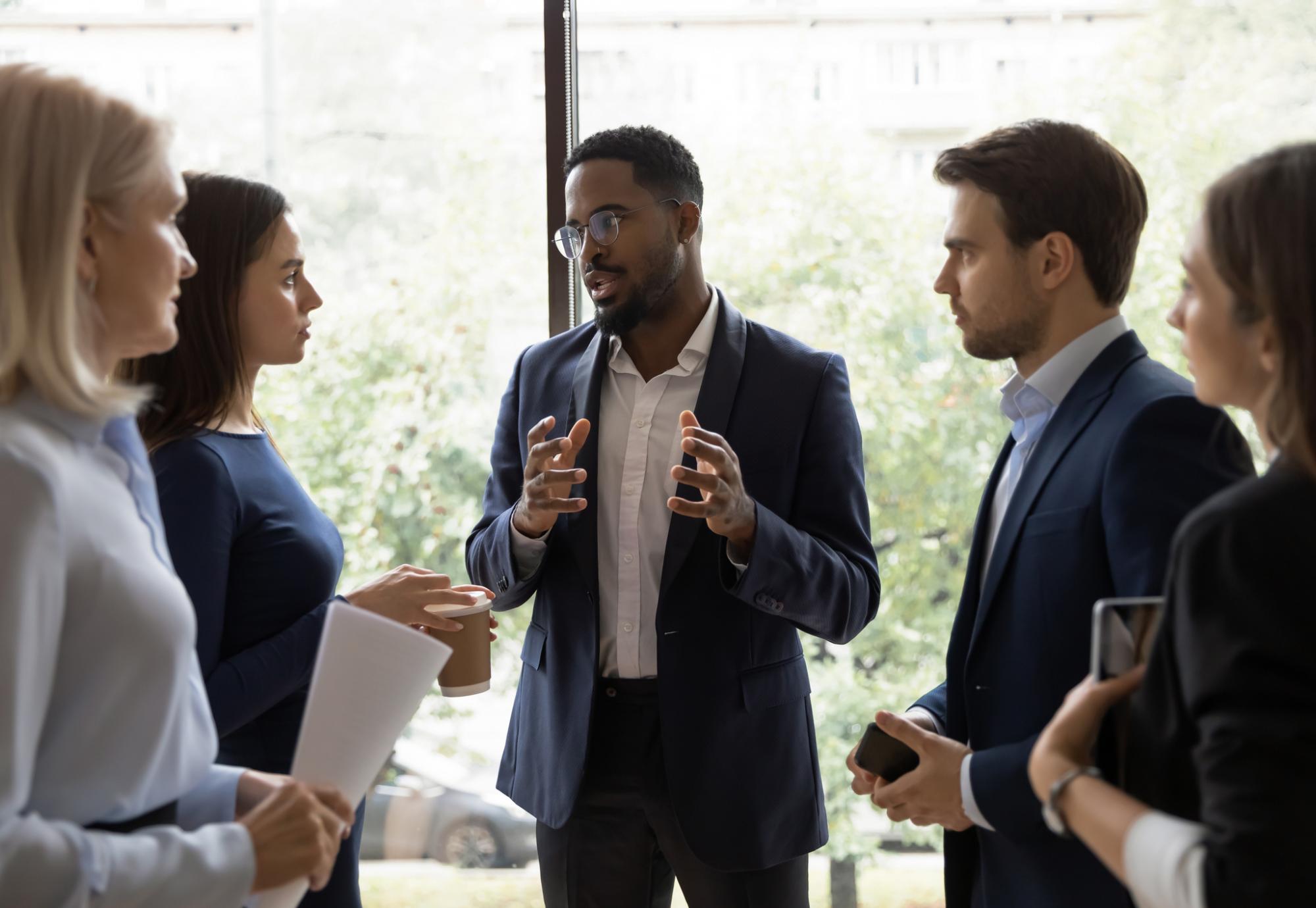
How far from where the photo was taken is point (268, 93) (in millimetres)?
3586

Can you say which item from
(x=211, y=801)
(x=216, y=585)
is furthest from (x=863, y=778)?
(x=216, y=585)

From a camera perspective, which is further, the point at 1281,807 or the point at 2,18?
the point at 2,18

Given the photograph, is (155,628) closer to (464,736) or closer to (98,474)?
(98,474)

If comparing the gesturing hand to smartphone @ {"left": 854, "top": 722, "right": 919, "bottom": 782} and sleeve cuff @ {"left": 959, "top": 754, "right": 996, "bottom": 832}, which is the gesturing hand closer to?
smartphone @ {"left": 854, "top": 722, "right": 919, "bottom": 782}

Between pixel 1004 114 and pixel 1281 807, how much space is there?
108 inches

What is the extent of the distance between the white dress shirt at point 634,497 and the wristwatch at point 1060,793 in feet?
3.13

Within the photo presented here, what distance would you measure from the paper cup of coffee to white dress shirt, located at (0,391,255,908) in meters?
0.71

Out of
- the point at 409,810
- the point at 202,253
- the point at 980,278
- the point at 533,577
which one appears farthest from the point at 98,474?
the point at 409,810

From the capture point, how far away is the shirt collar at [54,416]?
1.12 m

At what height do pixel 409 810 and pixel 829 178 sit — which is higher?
pixel 829 178

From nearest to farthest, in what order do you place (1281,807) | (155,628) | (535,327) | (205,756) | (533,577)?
(1281,807) → (155,628) → (205,756) → (533,577) → (535,327)

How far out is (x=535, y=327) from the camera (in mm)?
3584

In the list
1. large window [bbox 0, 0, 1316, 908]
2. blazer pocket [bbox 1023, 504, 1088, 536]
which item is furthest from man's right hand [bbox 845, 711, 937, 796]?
large window [bbox 0, 0, 1316, 908]

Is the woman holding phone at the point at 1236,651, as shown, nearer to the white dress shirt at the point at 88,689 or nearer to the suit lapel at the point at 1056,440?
the suit lapel at the point at 1056,440
